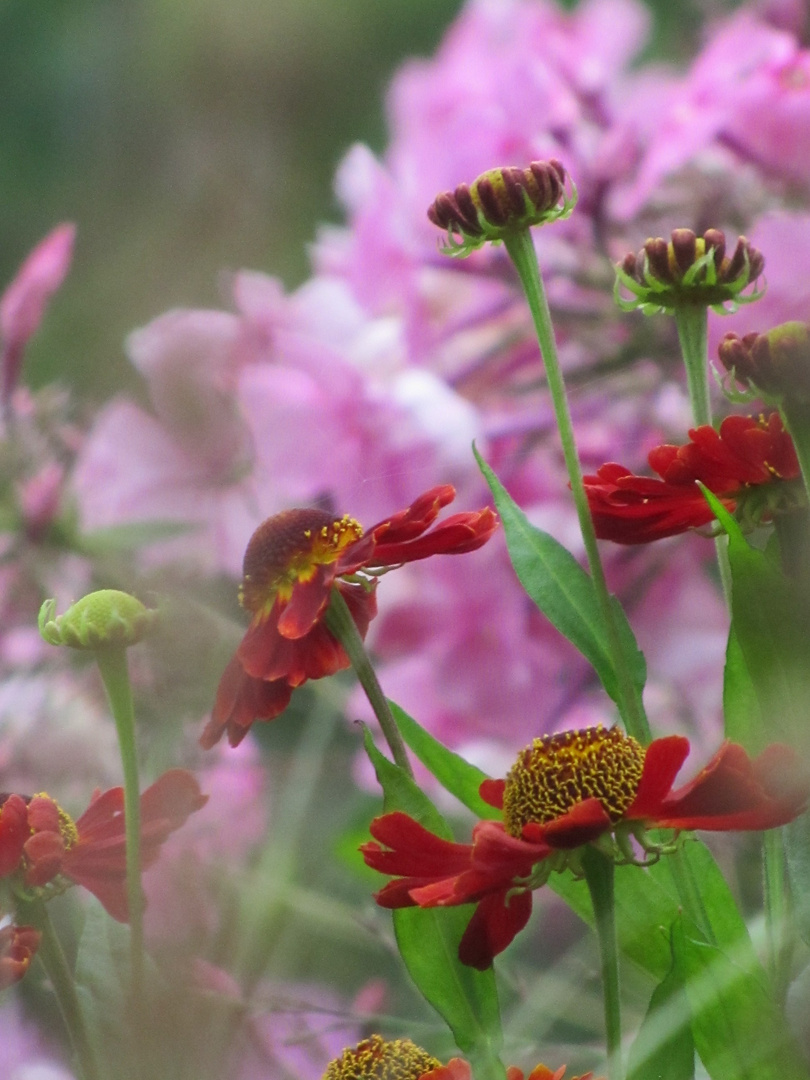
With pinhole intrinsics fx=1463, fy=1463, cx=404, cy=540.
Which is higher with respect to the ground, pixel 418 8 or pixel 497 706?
pixel 418 8

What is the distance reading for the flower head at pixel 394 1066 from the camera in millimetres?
107

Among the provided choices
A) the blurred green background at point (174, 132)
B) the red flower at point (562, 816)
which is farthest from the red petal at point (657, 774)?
the blurred green background at point (174, 132)

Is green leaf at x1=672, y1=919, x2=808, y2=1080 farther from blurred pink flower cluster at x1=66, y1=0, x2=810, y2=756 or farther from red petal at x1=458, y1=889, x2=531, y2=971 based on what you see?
blurred pink flower cluster at x1=66, y1=0, x2=810, y2=756

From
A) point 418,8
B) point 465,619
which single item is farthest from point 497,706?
point 418,8

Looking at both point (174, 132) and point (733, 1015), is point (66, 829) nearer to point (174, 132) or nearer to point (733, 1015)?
point (733, 1015)

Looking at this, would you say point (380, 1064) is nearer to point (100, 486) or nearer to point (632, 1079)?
point (632, 1079)

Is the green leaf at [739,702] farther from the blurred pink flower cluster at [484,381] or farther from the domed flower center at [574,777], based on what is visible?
the blurred pink flower cluster at [484,381]

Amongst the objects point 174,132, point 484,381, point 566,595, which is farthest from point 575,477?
point 174,132

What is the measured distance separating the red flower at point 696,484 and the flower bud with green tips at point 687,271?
10mm

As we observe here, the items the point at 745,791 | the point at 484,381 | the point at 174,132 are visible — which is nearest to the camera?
the point at 745,791

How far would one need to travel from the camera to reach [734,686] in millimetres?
109

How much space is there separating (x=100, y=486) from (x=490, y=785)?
19 centimetres

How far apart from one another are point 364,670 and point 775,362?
4cm

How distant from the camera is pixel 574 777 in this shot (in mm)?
107
